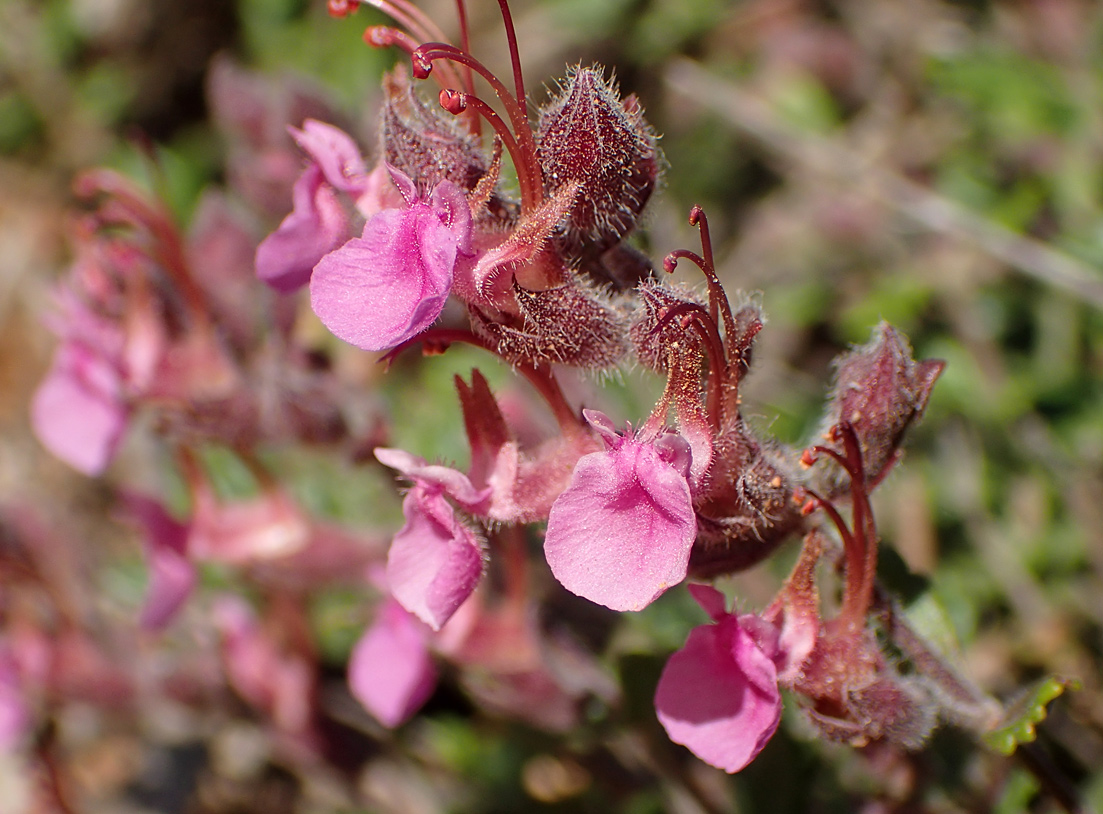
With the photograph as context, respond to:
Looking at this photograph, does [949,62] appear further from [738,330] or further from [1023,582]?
[738,330]

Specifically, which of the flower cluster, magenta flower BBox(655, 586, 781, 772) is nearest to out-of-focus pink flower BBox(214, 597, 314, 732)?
the flower cluster

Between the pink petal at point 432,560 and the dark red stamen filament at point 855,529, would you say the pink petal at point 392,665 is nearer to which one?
the pink petal at point 432,560

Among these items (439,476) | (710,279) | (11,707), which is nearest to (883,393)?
(710,279)

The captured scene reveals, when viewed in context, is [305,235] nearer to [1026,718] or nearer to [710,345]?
[710,345]

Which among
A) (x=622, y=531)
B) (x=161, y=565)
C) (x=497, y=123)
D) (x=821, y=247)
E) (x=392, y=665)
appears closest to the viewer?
(x=622, y=531)

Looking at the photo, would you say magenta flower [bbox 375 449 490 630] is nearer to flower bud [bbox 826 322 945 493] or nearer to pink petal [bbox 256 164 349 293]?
pink petal [bbox 256 164 349 293]

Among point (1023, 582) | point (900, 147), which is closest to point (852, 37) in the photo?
point (900, 147)

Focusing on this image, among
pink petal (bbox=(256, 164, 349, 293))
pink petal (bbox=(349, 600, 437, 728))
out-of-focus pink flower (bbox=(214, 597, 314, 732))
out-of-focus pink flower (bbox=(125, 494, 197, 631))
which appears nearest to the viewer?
pink petal (bbox=(256, 164, 349, 293))
